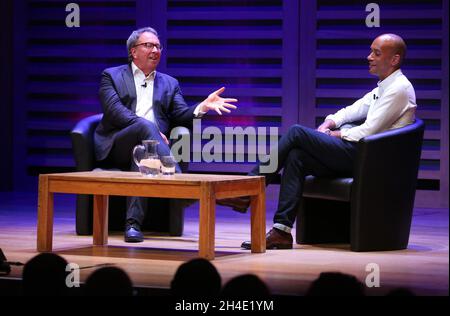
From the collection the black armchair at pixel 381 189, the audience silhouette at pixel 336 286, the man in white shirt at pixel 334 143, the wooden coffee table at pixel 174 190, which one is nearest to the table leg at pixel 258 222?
the wooden coffee table at pixel 174 190

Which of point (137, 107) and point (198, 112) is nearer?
point (198, 112)

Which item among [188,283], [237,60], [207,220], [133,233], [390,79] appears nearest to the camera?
[188,283]

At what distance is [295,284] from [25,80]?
5.31 metres

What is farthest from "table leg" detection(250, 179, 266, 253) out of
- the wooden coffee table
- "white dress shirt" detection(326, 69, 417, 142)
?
"white dress shirt" detection(326, 69, 417, 142)

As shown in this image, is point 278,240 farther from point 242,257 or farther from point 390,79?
point 390,79

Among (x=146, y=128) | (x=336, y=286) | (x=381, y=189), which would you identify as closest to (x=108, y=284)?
(x=336, y=286)

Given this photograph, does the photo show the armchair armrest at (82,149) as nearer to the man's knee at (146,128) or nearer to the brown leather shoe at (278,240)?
the man's knee at (146,128)

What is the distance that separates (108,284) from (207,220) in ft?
4.98

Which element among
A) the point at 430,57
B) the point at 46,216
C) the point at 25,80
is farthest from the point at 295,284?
the point at 25,80

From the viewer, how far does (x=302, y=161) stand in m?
5.18

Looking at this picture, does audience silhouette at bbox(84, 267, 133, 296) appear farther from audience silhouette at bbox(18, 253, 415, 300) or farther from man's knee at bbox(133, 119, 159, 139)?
man's knee at bbox(133, 119, 159, 139)

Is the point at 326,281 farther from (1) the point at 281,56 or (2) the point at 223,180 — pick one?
(1) the point at 281,56

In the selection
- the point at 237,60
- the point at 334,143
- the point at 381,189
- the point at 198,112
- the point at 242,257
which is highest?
the point at 237,60

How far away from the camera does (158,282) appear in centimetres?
381
